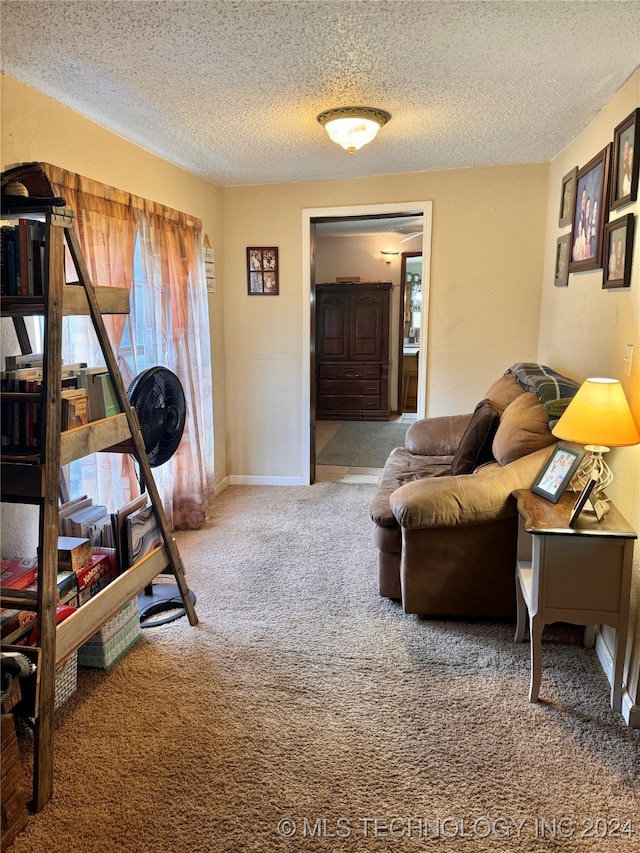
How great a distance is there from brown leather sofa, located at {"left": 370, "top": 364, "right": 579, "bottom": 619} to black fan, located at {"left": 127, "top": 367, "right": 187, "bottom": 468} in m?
1.06

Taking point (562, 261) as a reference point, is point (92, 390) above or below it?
below

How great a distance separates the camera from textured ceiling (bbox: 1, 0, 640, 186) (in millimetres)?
1837

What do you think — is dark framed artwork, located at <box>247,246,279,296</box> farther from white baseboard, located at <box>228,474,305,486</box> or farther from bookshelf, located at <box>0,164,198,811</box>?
bookshelf, located at <box>0,164,198,811</box>

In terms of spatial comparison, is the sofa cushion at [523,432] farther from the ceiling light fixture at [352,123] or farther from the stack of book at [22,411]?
the stack of book at [22,411]

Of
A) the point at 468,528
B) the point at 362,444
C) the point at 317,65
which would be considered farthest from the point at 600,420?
the point at 362,444

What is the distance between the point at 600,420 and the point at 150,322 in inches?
95.5

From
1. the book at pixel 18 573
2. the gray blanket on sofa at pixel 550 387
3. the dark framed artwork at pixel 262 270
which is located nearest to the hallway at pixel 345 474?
the dark framed artwork at pixel 262 270

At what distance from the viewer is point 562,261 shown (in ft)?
11.3

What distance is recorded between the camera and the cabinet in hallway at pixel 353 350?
721cm

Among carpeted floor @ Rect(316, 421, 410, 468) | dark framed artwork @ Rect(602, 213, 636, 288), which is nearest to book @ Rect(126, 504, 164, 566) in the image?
dark framed artwork @ Rect(602, 213, 636, 288)

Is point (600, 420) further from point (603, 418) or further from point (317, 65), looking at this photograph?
point (317, 65)

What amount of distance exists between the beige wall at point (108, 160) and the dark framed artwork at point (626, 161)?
Result: 2.36 meters

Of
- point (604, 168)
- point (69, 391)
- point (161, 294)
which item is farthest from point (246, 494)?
point (604, 168)

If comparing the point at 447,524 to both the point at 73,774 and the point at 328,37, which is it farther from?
the point at 328,37
